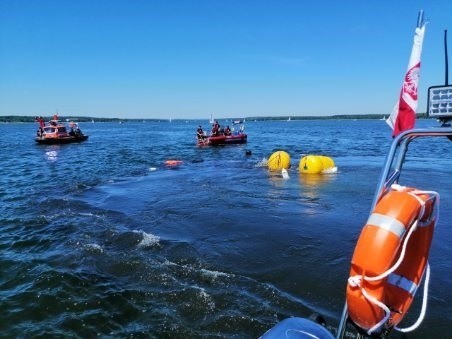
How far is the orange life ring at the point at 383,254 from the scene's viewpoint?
2512mm

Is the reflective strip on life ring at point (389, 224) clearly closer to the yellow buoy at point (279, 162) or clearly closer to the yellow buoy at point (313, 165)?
the yellow buoy at point (313, 165)

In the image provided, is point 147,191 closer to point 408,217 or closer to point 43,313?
point 43,313

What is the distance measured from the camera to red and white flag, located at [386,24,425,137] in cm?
397

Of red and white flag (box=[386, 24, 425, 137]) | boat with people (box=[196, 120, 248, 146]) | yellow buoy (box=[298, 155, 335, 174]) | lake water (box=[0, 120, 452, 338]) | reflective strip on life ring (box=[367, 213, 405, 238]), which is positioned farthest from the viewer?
boat with people (box=[196, 120, 248, 146])

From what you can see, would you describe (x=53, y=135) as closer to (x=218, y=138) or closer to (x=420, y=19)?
(x=218, y=138)

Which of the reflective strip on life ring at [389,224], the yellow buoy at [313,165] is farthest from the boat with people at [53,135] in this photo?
the reflective strip on life ring at [389,224]

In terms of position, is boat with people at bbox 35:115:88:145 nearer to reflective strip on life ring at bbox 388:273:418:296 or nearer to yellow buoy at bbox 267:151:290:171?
yellow buoy at bbox 267:151:290:171

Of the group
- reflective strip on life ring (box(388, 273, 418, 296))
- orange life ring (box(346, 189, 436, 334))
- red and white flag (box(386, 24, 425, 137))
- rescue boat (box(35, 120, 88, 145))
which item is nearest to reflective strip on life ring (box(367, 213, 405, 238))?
orange life ring (box(346, 189, 436, 334))

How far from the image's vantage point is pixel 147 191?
52.3ft

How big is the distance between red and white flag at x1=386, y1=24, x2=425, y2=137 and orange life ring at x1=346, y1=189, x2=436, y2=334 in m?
1.36

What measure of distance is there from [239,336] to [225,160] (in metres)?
22.4

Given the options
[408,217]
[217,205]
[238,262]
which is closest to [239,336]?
[238,262]

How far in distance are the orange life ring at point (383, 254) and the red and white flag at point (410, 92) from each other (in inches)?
53.7

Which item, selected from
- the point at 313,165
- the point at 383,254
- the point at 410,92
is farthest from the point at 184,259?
the point at 313,165
